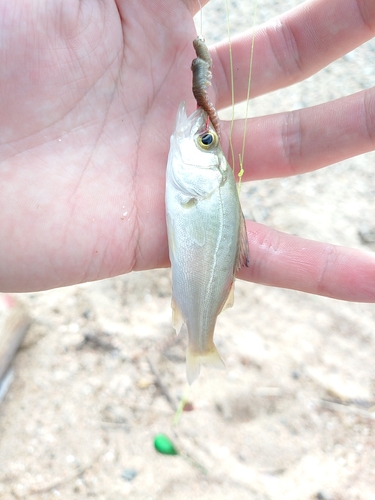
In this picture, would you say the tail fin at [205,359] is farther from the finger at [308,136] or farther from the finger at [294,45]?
the finger at [294,45]

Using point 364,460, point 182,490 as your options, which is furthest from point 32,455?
point 364,460

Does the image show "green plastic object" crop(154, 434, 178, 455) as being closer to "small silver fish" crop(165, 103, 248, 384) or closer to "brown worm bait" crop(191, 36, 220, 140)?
"small silver fish" crop(165, 103, 248, 384)

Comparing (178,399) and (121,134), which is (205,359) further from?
(121,134)

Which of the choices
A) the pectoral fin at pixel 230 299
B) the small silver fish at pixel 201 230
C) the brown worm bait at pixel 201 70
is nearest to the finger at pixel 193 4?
the brown worm bait at pixel 201 70

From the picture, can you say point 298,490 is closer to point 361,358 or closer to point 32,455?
point 361,358

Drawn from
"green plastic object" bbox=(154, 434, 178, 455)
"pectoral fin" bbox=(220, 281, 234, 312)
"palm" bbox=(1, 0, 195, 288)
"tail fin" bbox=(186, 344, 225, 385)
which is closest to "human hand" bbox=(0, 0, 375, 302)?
"palm" bbox=(1, 0, 195, 288)

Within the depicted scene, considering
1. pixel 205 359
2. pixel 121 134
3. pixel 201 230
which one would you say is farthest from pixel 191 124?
pixel 205 359
